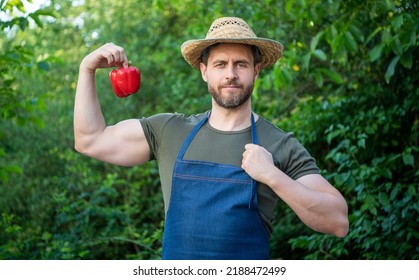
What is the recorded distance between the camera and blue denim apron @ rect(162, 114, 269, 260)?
2.49 metres

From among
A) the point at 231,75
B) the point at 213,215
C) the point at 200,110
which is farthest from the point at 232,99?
the point at 200,110

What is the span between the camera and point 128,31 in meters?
8.65

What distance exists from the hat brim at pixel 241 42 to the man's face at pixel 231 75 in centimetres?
4

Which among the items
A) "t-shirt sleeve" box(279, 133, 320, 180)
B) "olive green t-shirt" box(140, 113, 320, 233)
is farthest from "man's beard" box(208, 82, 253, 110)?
"t-shirt sleeve" box(279, 133, 320, 180)

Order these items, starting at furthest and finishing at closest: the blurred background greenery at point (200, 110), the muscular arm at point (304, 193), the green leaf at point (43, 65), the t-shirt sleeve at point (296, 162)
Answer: the blurred background greenery at point (200, 110)
the green leaf at point (43, 65)
the t-shirt sleeve at point (296, 162)
the muscular arm at point (304, 193)

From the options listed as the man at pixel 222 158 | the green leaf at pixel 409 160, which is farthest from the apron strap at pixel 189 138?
the green leaf at pixel 409 160

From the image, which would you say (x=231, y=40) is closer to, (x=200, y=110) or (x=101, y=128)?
(x=101, y=128)

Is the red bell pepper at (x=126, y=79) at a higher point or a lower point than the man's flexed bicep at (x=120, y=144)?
higher

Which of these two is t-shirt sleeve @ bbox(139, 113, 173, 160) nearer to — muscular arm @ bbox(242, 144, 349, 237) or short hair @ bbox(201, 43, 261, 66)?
short hair @ bbox(201, 43, 261, 66)

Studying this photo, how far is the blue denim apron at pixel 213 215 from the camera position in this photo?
2486 mm

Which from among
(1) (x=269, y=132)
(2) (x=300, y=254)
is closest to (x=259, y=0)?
(2) (x=300, y=254)

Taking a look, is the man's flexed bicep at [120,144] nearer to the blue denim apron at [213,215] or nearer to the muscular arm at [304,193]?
the blue denim apron at [213,215]

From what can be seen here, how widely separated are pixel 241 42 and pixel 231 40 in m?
0.05
